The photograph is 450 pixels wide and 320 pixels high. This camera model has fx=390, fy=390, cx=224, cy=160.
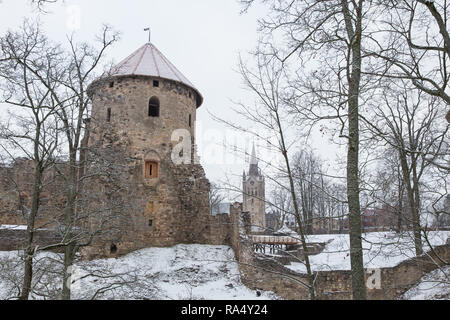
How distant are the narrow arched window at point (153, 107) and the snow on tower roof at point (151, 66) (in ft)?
4.22

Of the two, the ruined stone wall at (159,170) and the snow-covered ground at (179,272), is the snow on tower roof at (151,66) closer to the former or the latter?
the ruined stone wall at (159,170)

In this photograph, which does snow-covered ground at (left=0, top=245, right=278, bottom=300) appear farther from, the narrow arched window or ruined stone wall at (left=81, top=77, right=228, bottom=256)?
the narrow arched window

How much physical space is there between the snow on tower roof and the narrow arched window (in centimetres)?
129

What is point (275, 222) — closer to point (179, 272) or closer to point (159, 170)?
point (159, 170)

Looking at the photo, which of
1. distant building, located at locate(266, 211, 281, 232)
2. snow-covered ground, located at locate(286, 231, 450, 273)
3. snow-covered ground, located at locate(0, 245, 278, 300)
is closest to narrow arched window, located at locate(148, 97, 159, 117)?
snow-covered ground, located at locate(0, 245, 278, 300)

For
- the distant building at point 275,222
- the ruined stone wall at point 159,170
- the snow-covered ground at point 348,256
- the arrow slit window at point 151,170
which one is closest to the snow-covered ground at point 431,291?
the snow-covered ground at point 348,256

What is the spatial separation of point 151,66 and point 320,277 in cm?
1385

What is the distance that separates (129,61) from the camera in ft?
72.5

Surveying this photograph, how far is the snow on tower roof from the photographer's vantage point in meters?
20.5

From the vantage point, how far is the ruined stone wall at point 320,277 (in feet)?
52.1

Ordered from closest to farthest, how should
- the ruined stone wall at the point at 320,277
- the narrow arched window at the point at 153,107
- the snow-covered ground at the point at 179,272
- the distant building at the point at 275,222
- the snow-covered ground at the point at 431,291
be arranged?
1. the distant building at the point at 275,222
2. the snow-covered ground at the point at 431,291
3. the snow-covered ground at the point at 179,272
4. the ruined stone wall at the point at 320,277
5. the narrow arched window at the point at 153,107
